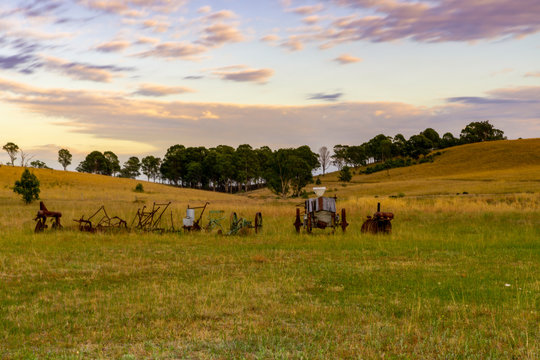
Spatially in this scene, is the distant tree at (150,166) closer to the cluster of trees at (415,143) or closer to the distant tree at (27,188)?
the cluster of trees at (415,143)

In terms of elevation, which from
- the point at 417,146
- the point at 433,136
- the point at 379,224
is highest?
the point at 433,136

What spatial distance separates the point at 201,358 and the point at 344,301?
445cm

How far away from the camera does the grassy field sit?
24.8 ft

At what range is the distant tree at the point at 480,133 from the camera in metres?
164

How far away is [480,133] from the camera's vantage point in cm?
16500

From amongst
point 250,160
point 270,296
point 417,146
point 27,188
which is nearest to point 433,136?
point 417,146

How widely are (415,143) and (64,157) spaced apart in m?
126

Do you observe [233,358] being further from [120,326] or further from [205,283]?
[205,283]

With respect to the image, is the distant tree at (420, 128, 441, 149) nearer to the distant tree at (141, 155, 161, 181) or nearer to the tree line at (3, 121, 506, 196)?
the tree line at (3, 121, 506, 196)

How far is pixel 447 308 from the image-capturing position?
32.3ft

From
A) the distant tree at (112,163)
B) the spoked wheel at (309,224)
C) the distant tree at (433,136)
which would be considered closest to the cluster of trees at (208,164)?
the distant tree at (112,163)

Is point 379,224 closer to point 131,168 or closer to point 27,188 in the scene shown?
point 27,188

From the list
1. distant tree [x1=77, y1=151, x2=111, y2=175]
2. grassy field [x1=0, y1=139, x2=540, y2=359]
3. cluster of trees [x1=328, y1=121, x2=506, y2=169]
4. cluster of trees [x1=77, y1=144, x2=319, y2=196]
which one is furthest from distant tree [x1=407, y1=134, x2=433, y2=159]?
grassy field [x1=0, y1=139, x2=540, y2=359]

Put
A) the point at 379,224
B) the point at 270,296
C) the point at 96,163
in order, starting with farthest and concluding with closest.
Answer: the point at 96,163 < the point at 379,224 < the point at 270,296
